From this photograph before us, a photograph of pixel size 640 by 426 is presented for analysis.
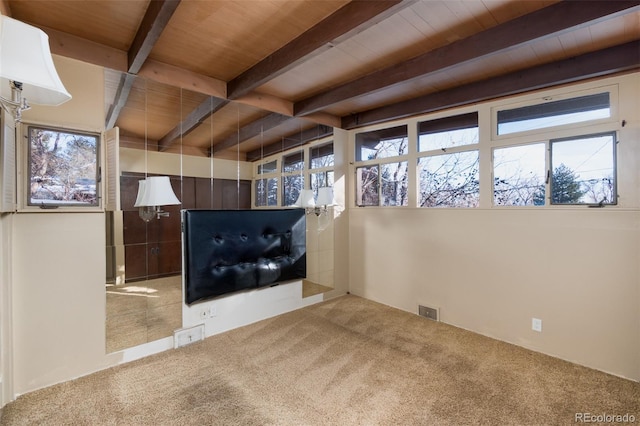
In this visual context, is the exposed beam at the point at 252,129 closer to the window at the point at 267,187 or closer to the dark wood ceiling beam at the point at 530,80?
the window at the point at 267,187

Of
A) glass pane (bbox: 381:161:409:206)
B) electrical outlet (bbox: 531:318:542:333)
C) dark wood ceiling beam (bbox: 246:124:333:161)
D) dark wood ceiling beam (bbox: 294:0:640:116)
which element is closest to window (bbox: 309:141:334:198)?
dark wood ceiling beam (bbox: 246:124:333:161)

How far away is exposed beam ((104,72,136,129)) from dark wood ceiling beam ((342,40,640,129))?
2.73 m

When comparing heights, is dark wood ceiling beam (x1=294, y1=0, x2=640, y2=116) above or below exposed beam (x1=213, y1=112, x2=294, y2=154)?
above

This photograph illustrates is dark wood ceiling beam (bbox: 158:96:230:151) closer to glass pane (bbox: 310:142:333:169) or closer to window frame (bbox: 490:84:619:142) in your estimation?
glass pane (bbox: 310:142:333:169)

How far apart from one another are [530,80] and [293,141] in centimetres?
246

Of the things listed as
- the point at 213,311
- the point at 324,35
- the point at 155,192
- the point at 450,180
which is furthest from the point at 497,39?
the point at 213,311

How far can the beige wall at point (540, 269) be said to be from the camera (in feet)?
7.56

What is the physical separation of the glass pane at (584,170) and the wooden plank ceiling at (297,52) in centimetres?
54

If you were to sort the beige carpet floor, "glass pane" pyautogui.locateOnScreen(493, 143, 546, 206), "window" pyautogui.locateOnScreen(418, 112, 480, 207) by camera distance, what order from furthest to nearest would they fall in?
"window" pyautogui.locateOnScreen(418, 112, 480, 207)
"glass pane" pyautogui.locateOnScreen(493, 143, 546, 206)
the beige carpet floor

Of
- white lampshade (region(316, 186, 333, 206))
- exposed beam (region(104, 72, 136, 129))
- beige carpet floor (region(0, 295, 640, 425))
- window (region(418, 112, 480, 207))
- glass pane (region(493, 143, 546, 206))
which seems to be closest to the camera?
beige carpet floor (region(0, 295, 640, 425))

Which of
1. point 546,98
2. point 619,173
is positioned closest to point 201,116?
point 546,98

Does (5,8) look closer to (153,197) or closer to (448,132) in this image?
(153,197)

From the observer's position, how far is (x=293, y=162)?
3668mm

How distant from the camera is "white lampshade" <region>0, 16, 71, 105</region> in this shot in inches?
42.8
